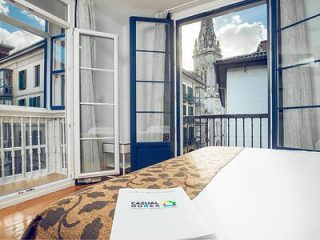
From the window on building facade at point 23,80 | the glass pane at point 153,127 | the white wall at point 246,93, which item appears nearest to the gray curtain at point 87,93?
the glass pane at point 153,127

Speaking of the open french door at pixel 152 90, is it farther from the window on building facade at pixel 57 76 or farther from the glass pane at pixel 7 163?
the glass pane at pixel 7 163

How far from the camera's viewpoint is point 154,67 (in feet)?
10.7

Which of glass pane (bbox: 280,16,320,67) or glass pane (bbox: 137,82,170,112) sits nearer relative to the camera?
glass pane (bbox: 280,16,320,67)

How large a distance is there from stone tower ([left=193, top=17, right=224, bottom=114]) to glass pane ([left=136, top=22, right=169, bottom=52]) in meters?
1.39

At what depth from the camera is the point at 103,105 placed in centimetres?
304

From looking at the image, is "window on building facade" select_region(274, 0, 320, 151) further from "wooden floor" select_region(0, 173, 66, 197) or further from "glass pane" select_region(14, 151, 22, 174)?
"glass pane" select_region(14, 151, 22, 174)

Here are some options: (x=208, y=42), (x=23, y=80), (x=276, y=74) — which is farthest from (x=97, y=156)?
(x=208, y=42)

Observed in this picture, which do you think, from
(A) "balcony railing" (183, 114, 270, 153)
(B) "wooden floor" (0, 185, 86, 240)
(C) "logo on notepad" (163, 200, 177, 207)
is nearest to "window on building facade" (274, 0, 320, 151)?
(A) "balcony railing" (183, 114, 270, 153)

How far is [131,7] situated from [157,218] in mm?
3161

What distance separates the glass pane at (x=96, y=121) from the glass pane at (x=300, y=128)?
210 centimetres

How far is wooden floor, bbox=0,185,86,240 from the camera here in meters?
1.61

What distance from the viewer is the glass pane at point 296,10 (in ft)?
7.16

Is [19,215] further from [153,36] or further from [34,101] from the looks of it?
[153,36]

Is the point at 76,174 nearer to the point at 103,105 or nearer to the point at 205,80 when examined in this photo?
the point at 103,105
